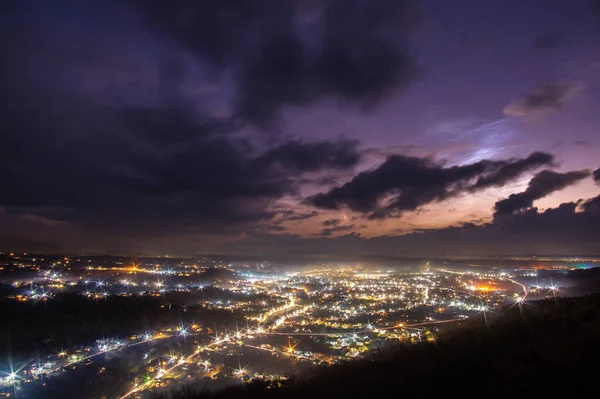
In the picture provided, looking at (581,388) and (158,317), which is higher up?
(581,388)

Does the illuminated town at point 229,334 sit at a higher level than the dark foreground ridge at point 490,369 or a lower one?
lower

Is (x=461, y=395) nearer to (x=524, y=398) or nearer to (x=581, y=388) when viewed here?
(x=524, y=398)

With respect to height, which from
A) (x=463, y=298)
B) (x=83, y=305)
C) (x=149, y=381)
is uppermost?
(x=83, y=305)

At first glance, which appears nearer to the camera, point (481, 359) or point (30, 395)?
point (481, 359)

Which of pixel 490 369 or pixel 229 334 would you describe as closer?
pixel 490 369

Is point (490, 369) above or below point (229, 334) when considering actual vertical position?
above

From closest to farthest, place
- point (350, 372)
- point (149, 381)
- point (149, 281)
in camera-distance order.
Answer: point (350, 372), point (149, 381), point (149, 281)

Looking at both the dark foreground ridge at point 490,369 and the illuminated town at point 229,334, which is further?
the illuminated town at point 229,334

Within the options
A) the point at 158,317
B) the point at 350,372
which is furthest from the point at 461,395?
the point at 158,317
